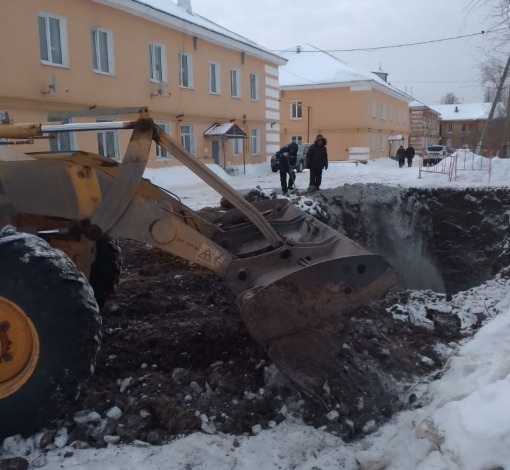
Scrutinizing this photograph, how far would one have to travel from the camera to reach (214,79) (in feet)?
80.8

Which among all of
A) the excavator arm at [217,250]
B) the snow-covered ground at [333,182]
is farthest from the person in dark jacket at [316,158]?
the excavator arm at [217,250]

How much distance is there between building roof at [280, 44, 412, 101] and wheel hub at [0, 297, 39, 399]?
35892mm

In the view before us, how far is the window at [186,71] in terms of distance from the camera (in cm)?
2227

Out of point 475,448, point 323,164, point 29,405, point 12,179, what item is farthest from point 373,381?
point 323,164

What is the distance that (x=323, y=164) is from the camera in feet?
45.8

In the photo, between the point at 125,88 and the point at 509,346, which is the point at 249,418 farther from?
the point at 125,88

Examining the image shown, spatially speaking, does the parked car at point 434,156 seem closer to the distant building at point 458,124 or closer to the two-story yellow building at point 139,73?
the two-story yellow building at point 139,73

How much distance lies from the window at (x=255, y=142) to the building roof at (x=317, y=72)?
36.2ft

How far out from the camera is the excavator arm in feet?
11.3

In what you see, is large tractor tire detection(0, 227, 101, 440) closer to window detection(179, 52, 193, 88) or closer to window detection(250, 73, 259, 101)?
window detection(179, 52, 193, 88)

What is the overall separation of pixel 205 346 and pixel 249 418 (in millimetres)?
1023

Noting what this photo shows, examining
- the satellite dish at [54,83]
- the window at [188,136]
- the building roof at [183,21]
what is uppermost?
the building roof at [183,21]

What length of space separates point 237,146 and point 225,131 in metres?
3.02

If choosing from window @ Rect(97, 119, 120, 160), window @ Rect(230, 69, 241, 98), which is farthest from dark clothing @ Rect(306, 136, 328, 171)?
window @ Rect(230, 69, 241, 98)
